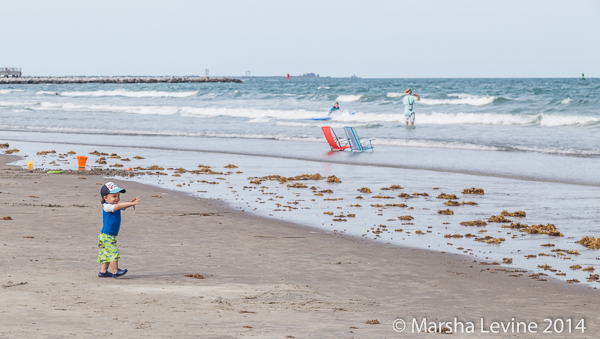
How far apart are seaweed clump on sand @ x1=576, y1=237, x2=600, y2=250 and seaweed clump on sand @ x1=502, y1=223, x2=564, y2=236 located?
1.61 ft

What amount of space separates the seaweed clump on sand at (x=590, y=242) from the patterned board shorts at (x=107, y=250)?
5919mm

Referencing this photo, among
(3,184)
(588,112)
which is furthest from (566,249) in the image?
(588,112)

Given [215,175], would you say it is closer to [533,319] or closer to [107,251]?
[107,251]

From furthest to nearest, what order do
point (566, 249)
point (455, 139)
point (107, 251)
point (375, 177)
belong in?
point (455, 139) < point (375, 177) < point (566, 249) < point (107, 251)

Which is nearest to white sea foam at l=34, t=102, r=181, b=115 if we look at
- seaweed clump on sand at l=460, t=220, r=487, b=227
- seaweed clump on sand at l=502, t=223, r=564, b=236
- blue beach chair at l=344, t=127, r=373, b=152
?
blue beach chair at l=344, t=127, r=373, b=152

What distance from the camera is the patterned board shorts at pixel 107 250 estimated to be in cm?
679

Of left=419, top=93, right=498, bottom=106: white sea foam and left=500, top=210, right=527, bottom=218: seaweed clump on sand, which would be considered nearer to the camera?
left=500, top=210, right=527, bottom=218: seaweed clump on sand

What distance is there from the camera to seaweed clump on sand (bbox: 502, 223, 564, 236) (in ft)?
31.5

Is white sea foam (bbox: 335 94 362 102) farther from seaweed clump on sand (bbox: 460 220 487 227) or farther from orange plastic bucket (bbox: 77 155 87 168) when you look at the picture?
seaweed clump on sand (bbox: 460 220 487 227)

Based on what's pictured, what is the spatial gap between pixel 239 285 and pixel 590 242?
16.2 ft

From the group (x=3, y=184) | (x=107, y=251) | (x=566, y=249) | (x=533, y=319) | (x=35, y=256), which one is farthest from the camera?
(x=3, y=184)

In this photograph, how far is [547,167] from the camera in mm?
17828

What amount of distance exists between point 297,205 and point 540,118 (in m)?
27.7

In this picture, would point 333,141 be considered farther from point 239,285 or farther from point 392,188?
point 239,285
